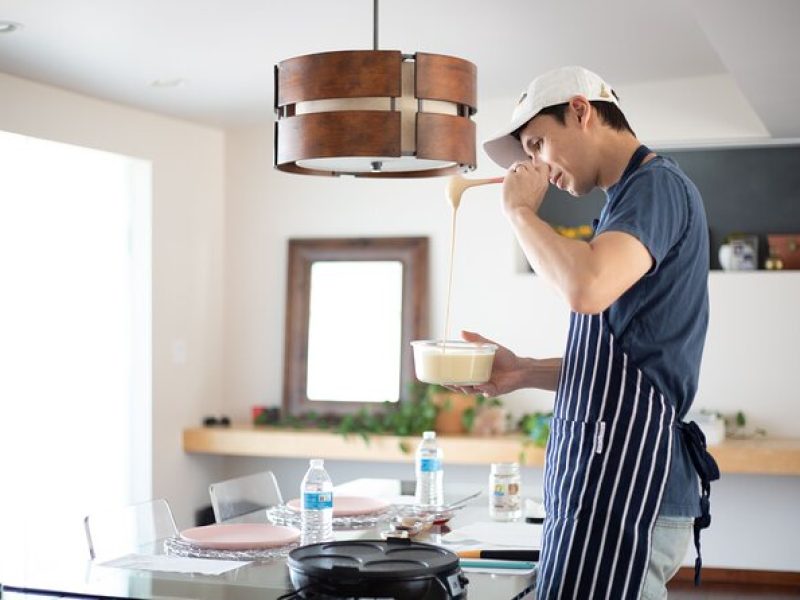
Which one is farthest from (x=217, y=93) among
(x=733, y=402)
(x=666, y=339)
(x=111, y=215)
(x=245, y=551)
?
(x=666, y=339)

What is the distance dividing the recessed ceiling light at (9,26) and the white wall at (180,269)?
1.13 m

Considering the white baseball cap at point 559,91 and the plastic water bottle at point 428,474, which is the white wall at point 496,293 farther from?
the white baseball cap at point 559,91

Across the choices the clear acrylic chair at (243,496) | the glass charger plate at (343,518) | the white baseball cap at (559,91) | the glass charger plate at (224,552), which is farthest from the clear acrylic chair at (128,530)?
the white baseball cap at (559,91)

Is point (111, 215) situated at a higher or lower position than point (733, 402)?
higher

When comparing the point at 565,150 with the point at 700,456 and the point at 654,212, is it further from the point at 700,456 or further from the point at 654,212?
the point at 700,456

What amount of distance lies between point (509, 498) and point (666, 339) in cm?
131

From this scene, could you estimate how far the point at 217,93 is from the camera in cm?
552

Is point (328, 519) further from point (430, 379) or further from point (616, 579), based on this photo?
point (616, 579)

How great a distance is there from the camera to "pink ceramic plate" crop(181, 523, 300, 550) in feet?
9.04

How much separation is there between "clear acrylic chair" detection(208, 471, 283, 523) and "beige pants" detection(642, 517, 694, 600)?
1.45 meters

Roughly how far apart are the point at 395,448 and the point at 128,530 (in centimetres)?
268

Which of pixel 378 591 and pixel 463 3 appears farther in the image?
pixel 463 3

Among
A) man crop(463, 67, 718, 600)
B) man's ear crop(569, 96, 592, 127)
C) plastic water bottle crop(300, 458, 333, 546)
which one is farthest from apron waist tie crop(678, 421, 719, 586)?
plastic water bottle crop(300, 458, 333, 546)

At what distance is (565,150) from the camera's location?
2.25 m
